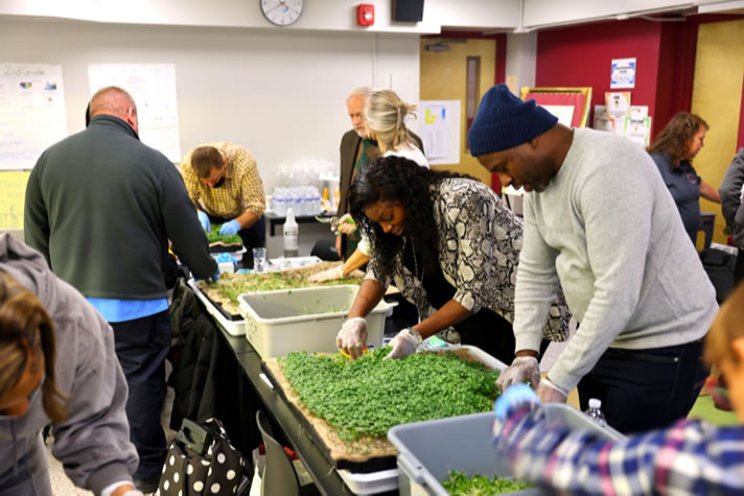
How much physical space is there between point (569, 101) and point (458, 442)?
478 cm

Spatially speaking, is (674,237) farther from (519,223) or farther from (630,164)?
(519,223)

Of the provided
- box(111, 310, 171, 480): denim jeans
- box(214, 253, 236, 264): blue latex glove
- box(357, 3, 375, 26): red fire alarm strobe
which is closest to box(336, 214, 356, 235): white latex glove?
box(214, 253, 236, 264): blue latex glove

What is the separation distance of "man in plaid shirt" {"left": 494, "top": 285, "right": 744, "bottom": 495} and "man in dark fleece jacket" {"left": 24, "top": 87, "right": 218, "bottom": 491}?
194cm

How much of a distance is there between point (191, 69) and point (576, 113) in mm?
3090

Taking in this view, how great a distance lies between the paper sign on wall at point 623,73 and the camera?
17.0ft

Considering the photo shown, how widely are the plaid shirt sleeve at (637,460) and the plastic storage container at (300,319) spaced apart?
4.25ft

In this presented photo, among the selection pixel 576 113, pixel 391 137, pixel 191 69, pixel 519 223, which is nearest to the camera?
pixel 519 223

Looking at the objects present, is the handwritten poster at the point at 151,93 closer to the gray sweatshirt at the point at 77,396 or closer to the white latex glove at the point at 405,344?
the white latex glove at the point at 405,344

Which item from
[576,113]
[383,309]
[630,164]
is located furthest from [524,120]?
[576,113]

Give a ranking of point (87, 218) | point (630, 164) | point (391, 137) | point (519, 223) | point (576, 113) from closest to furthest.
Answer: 1. point (630, 164)
2. point (519, 223)
3. point (87, 218)
4. point (391, 137)
5. point (576, 113)

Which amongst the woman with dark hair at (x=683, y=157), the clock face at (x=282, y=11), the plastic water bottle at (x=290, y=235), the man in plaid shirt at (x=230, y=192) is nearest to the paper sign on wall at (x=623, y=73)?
the woman with dark hair at (x=683, y=157)

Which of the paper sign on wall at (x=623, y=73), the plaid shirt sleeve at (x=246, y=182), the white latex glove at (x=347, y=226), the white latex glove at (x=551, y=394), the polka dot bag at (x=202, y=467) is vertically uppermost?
the paper sign on wall at (x=623, y=73)

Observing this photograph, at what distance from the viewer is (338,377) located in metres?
1.72

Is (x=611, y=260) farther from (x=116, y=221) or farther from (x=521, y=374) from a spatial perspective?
(x=116, y=221)
